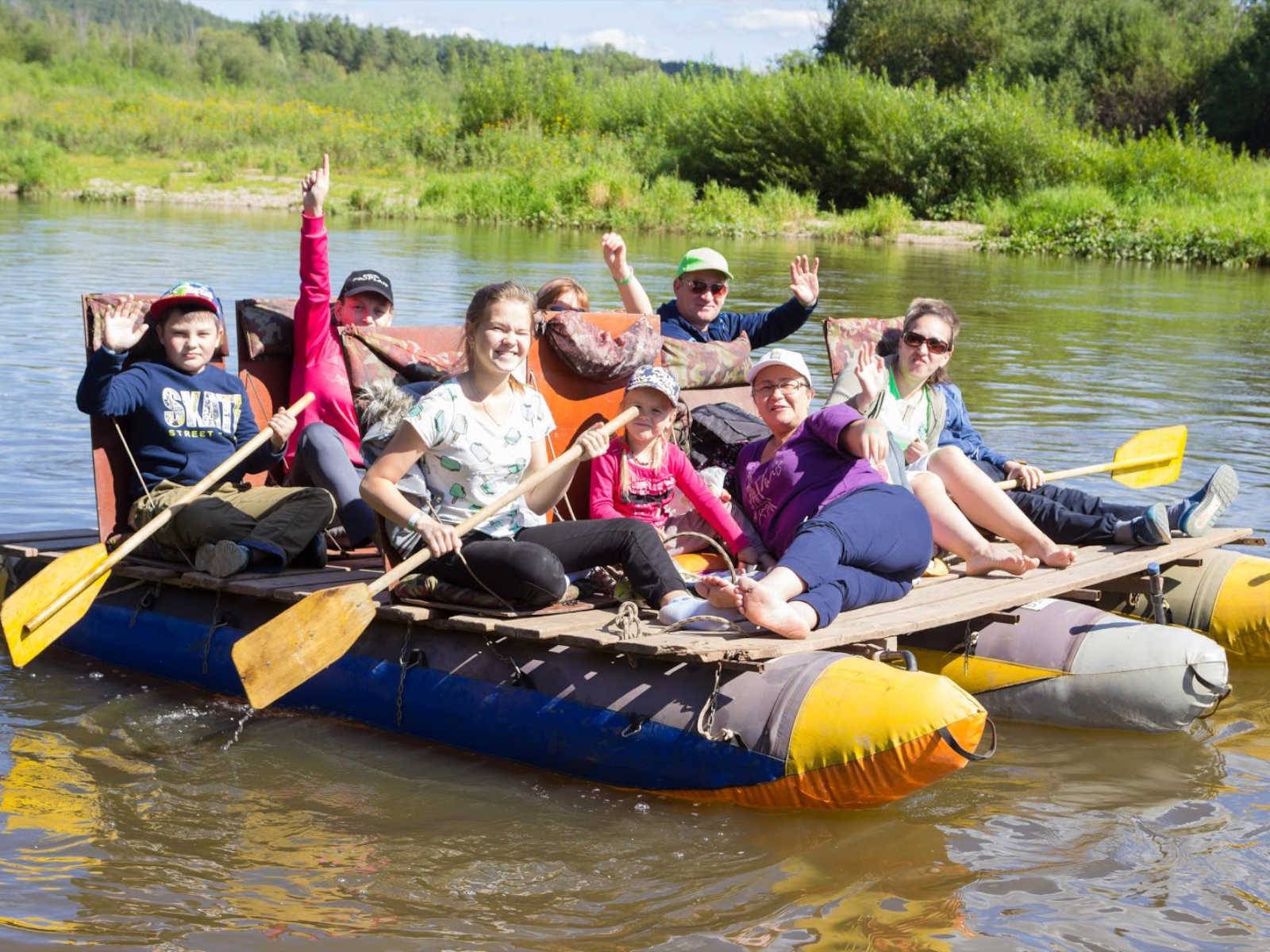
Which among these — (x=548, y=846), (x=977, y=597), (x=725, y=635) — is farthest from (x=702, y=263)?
(x=548, y=846)

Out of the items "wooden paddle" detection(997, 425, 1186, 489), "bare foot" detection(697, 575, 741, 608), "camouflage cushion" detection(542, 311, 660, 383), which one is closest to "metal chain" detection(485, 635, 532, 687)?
"bare foot" detection(697, 575, 741, 608)

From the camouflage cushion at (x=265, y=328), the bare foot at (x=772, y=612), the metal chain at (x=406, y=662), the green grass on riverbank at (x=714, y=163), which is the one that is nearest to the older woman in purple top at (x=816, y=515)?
the bare foot at (x=772, y=612)

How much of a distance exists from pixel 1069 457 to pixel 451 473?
22.2 feet

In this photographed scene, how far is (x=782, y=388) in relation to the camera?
5.89 m

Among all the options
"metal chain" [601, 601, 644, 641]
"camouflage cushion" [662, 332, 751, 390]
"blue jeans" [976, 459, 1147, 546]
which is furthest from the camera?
"camouflage cushion" [662, 332, 751, 390]

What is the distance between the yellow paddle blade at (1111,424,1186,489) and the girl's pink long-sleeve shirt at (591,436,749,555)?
2.73 meters

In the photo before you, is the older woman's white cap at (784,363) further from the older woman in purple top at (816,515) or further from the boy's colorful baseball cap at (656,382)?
the boy's colorful baseball cap at (656,382)

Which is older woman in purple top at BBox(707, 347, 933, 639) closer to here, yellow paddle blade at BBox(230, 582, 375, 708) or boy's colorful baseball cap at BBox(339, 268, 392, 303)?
yellow paddle blade at BBox(230, 582, 375, 708)

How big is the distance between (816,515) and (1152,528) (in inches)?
83.1

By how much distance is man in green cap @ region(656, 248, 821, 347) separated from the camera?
7613 mm

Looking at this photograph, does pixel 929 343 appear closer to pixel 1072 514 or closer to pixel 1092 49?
pixel 1072 514

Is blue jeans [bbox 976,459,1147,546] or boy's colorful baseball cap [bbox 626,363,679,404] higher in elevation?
boy's colorful baseball cap [bbox 626,363,679,404]

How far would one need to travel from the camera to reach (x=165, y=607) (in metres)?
6.40

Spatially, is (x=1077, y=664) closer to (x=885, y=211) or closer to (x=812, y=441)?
(x=812, y=441)
